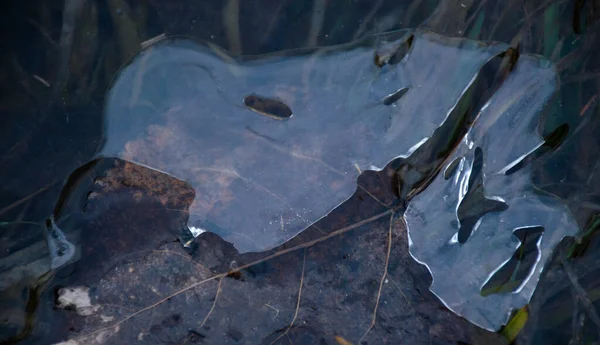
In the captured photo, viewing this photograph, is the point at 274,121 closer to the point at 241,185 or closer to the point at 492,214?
the point at 241,185

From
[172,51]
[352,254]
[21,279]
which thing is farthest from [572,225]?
[21,279]

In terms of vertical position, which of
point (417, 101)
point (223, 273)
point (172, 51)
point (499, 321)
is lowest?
point (499, 321)

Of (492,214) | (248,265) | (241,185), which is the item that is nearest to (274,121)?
(241,185)

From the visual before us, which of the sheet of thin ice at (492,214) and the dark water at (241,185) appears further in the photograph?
the sheet of thin ice at (492,214)

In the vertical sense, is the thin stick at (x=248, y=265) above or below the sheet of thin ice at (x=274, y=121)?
below

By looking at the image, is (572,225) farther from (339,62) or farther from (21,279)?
(21,279)

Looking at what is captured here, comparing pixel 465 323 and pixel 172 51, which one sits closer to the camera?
pixel 172 51
